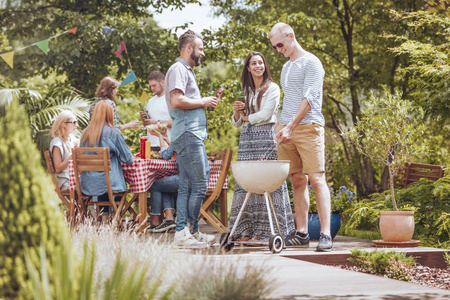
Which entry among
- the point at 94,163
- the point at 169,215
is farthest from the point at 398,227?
the point at 94,163

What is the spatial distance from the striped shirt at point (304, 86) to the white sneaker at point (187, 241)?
128cm

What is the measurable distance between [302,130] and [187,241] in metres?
1.35

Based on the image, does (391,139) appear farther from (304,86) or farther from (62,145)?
(62,145)

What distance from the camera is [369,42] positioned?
483 inches

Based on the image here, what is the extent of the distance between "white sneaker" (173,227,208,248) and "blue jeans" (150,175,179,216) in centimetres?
177

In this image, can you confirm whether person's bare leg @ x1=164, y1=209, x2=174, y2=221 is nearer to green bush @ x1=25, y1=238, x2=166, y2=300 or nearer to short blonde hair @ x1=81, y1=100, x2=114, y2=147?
short blonde hair @ x1=81, y1=100, x2=114, y2=147

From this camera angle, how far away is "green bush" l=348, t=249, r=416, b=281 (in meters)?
4.34

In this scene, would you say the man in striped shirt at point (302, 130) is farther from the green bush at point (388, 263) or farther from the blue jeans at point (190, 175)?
the blue jeans at point (190, 175)

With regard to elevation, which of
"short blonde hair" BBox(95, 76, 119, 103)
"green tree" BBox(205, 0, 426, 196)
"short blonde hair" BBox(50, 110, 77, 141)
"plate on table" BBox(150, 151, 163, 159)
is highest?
"green tree" BBox(205, 0, 426, 196)

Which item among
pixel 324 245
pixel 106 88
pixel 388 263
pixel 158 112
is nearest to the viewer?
pixel 388 263

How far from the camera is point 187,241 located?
5.27 meters

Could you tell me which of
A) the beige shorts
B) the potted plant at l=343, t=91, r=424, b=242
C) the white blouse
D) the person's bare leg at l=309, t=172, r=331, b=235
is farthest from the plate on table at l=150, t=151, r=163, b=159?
the person's bare leg at l=309, t=172, r=331, b=235

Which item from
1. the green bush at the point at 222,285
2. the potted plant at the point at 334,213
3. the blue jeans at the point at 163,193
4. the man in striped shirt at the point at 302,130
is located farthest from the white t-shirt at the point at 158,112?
the green bush at the point at 222,285

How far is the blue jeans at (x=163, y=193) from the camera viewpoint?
7.09 metres
